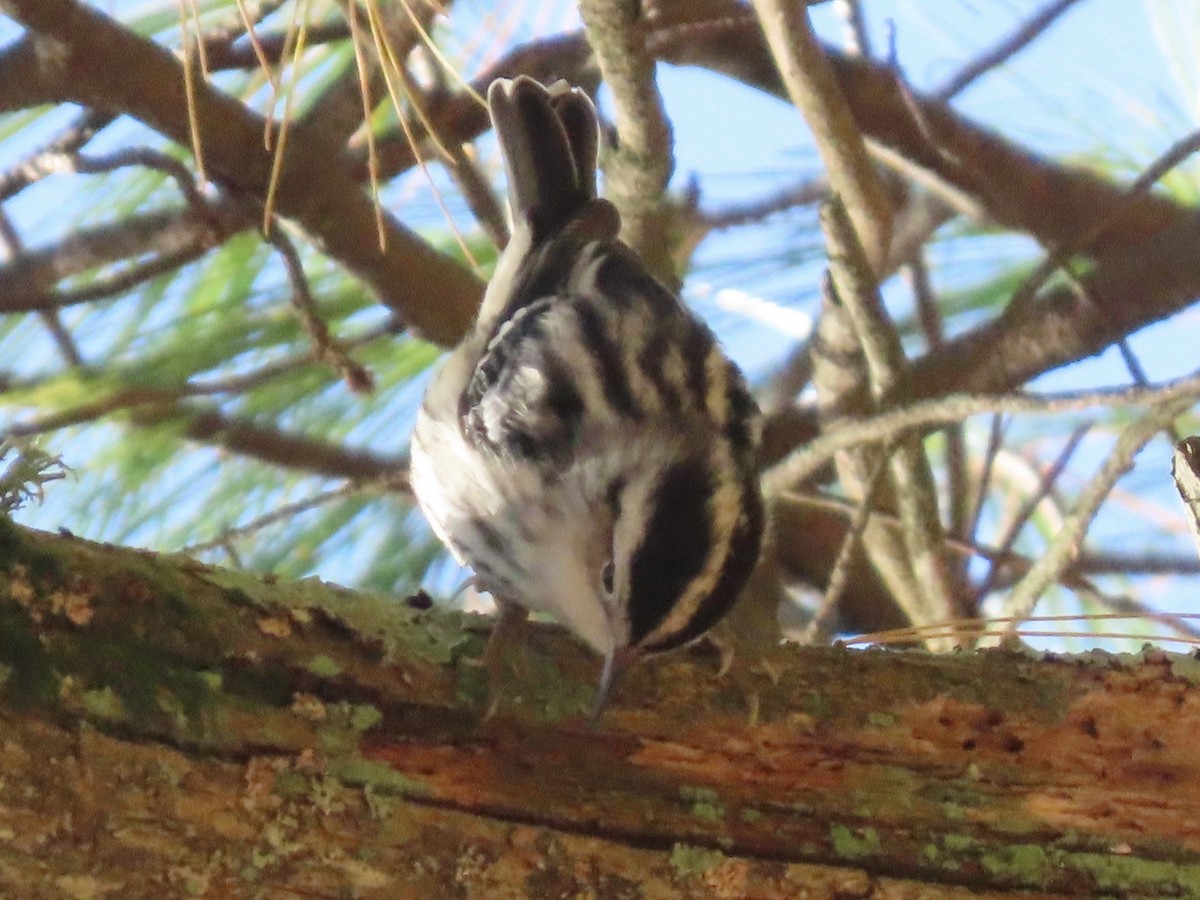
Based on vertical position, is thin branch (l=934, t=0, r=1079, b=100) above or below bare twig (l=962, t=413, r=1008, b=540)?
above

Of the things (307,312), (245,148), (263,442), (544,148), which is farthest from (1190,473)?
(263,442)

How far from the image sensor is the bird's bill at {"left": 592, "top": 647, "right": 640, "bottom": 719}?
1225 mm

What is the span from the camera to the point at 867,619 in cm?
274

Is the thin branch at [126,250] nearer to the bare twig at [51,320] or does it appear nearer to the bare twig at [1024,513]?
the bare twig at [51,320]

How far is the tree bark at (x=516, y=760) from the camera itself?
41.3 inches

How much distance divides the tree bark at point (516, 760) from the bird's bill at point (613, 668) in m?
0.02

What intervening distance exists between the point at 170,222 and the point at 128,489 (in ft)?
1.33

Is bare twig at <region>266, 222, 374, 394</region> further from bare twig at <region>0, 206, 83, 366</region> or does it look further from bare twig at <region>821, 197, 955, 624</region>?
bare twig at <region>821, 197, 955, 624</region>

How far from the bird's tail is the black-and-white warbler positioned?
139 millimetres

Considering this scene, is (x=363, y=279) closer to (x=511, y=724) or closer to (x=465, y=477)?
(x=465, y=477)

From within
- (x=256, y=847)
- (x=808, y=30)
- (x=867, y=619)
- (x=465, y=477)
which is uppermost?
(x=808, y=30)

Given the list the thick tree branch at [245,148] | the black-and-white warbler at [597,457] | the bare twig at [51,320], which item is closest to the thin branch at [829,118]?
the black-and-white warbler at [597,457]

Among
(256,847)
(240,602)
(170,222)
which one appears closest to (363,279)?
(170,222)

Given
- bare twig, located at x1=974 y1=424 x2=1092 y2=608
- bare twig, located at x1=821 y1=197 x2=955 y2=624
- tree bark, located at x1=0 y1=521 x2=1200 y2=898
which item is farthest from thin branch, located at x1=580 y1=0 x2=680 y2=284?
tree bark, located at x1=0 y1=521 x2=1200 y2=898
